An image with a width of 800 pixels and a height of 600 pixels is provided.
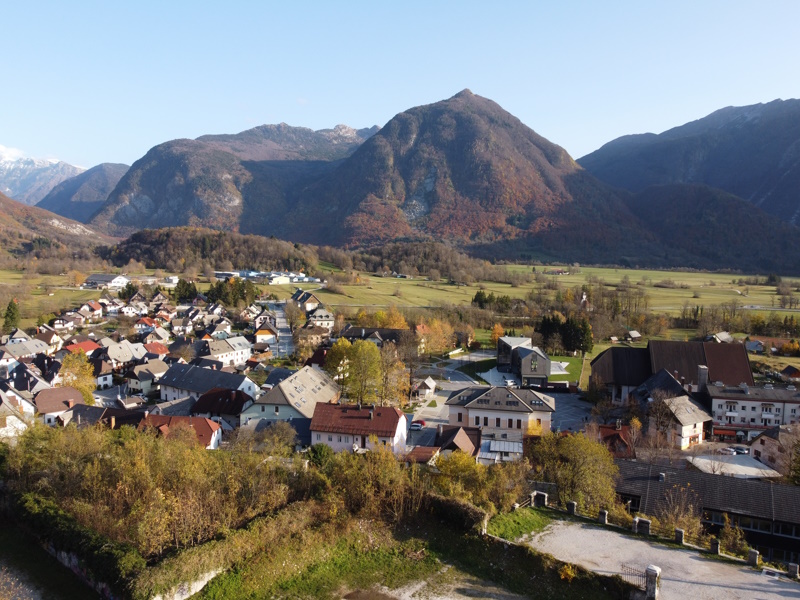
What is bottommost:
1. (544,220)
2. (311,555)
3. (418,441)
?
(418,441)

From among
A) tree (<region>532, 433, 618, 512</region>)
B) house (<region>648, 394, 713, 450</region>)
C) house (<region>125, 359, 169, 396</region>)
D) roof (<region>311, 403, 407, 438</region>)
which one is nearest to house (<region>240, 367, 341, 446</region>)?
roof (<region>311, 403, 407, 438</region>)

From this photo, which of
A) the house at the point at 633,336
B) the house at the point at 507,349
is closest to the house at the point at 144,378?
the house at the point at 507,349

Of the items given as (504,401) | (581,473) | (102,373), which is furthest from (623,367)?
(102,373)

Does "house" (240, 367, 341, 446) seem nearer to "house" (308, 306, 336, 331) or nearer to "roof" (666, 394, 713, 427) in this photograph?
"roof" (666, 394, 713, 427)

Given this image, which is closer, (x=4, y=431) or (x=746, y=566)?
(x=746, y=566)

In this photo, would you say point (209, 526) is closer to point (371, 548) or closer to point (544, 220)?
point (371, 548)

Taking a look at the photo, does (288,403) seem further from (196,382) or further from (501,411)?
(501,411)

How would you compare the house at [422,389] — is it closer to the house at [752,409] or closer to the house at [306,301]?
the house at [752,409]

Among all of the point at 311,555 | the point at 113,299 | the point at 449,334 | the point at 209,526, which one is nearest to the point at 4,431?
the point at 209,526
